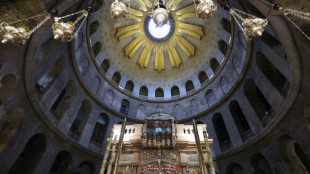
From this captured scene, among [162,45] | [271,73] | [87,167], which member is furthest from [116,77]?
[271,73]

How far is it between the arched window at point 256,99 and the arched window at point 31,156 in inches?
582

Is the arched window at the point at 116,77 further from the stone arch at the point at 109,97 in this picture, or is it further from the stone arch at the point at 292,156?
the stone arch at the point at 292,156

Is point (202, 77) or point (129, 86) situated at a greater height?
point (202, 77)

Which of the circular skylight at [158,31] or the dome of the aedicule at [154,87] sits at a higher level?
the circular skylight at [158,31]

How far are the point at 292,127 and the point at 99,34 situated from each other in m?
17.3

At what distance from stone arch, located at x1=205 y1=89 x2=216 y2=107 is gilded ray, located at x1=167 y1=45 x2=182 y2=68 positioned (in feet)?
19.9

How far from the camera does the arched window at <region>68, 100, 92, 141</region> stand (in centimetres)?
1305

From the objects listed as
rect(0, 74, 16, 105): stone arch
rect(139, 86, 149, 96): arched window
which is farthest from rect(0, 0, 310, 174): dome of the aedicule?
rect(139, 86, 149, 96): arched window

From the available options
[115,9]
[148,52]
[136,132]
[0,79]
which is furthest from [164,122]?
[148,52]

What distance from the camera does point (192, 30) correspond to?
2052 centimetres

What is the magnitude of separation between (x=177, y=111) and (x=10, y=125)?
14323mm

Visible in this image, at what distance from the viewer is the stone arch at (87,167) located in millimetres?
12755

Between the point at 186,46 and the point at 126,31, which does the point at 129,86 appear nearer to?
the point at 126,31

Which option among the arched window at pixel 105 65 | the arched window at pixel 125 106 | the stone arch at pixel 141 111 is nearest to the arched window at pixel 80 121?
the arched window at pixel 125 106
